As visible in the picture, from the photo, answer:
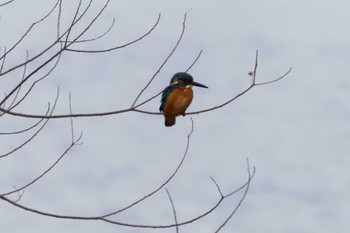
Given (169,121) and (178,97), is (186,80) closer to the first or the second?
(178,97)

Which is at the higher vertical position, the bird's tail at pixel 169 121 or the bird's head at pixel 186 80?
the bird's head at pixel 186 80

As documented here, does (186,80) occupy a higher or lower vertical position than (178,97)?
higher

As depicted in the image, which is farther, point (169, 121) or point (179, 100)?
point (169, 121)

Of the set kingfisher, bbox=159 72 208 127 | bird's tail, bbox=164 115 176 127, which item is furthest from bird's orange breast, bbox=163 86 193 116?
bird's tail, bbox=164 115 176 127

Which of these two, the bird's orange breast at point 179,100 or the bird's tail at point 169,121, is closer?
the bird's orange breast at point 179,100

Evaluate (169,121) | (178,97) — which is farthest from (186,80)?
(169,121)

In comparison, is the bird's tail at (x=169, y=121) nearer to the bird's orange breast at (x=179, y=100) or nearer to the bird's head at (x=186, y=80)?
the bird's orange breast at (x=179, y=100)

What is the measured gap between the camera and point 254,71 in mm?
5277

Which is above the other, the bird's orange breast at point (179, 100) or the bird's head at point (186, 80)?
the bird's head at point (186, 80)

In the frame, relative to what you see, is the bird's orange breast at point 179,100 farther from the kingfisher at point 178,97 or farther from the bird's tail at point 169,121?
the bird's tail at point 169,121

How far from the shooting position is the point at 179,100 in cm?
761

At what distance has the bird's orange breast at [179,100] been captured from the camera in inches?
299

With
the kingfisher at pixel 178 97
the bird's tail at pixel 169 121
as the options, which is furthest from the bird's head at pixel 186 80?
the bird's tail at pixel 169 121

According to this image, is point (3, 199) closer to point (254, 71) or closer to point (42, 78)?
point (42, 78)
